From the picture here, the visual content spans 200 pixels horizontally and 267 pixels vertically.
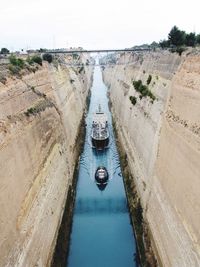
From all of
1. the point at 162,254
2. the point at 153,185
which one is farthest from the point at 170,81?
the point at 162,254

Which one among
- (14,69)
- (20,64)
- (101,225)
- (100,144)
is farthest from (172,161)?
(100,144)

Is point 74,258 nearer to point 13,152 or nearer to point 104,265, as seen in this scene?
point 104,265

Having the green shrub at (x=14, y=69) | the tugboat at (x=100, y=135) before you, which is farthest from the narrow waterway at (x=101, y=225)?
the green shrub at (x=14, y=69)

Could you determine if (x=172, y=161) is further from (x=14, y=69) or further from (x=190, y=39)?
(x=190, y=39)

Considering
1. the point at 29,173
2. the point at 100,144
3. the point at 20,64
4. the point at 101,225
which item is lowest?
the point at 100,144

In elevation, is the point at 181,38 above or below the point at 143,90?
above

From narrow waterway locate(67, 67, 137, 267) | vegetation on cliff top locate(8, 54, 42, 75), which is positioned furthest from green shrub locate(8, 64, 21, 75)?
narrow waterway locate(67, 67, 137, 267)

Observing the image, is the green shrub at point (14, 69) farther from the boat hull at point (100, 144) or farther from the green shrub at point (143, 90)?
the boat hull at point (100, 144)
